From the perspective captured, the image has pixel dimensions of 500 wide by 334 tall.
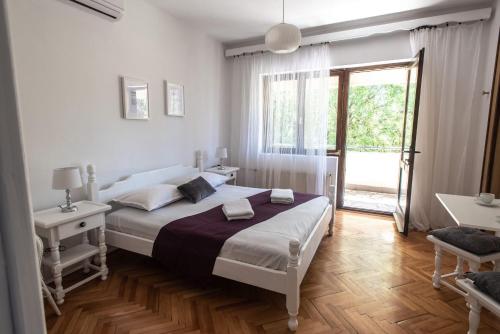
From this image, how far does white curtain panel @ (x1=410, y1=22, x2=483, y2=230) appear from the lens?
10.5ft

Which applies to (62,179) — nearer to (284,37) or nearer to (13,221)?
(13,221)

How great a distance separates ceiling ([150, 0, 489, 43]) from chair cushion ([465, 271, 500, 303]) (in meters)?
2.90

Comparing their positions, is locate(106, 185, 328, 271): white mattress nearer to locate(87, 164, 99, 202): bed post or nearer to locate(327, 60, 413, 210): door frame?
locate(87, 164, 99, 202): bed post

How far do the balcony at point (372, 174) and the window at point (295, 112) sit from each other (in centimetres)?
145

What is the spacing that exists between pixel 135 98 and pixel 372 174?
4863 mm

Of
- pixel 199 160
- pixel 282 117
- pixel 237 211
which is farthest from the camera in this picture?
pixel 282 117

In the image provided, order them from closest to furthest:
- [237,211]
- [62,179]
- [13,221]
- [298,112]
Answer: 1. [13,221]
2. [62,179]
3. [237,211]
4. [298,112]

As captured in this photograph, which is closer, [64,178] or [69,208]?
[64,178]

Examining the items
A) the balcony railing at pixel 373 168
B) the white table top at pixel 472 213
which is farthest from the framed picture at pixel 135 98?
the balcony railing at pixel 373 168

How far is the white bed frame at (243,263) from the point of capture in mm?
1795

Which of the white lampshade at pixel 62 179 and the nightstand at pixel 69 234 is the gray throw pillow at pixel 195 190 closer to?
the nightstand at pixel 69 234

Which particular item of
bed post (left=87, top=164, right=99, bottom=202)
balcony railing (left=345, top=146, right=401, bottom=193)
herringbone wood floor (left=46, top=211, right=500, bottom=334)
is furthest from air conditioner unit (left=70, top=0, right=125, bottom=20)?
balcony railing (left=345, top=146, right=401, bottom=193)

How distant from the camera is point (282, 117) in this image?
4.28 meters

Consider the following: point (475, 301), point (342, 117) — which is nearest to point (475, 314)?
point (475, 301)
